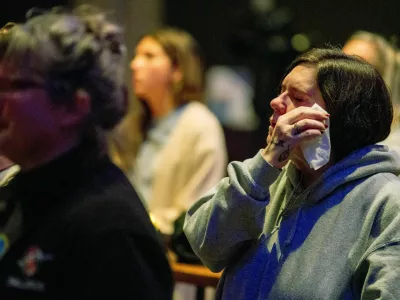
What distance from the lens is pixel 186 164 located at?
374 cm

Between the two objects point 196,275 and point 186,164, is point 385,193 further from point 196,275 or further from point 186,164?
point 186,164

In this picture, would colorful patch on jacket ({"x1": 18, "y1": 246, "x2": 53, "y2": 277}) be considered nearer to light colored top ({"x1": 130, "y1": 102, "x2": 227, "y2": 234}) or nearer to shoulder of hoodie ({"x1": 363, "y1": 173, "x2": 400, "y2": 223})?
shoulder of hoodie ({"x1": 363, "y1": 173, "x2": 400, "y2": 223})

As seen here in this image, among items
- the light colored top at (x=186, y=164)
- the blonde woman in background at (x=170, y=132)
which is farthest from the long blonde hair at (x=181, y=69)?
the light colored top at (x=186, y=164)

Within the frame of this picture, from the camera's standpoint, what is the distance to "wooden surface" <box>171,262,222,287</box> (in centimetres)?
253

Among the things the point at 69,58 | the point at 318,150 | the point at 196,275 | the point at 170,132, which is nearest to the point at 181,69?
the point at 170,132

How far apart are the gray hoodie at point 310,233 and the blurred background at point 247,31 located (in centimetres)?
347

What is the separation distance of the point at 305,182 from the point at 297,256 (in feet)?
0.64

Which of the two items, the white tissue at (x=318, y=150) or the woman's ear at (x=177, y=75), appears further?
the woman's ear at (x=177, y=75)

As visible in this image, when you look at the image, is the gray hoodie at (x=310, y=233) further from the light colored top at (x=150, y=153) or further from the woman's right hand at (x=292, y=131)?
the light colored top at (x=150, y=153)

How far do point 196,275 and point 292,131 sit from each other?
87 cm

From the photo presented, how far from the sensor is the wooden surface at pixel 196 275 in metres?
2.53

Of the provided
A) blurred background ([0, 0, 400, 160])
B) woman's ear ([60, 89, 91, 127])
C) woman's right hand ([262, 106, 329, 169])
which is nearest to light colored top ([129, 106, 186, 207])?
blurred background ([0, 0, 400, 160])

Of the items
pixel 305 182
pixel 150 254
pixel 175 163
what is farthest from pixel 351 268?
pixel 175 163

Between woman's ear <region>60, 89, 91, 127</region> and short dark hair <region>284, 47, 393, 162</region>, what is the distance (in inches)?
21.5
